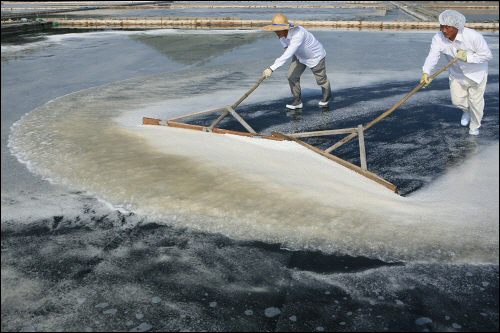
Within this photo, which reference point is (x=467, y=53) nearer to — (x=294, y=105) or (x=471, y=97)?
(x=471, y=97)

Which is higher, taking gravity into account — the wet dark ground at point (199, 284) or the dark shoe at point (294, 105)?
the dark shoe at point (294, 105)

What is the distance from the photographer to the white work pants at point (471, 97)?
206 inches

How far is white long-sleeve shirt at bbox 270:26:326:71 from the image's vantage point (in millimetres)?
5719

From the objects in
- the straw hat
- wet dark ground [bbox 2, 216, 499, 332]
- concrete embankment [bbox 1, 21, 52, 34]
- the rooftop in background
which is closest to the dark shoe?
the straw hat

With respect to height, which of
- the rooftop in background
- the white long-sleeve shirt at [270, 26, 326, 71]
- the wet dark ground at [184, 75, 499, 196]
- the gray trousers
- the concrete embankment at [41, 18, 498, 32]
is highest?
the rooftop in background

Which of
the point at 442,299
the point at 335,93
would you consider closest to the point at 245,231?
the point at 442,299

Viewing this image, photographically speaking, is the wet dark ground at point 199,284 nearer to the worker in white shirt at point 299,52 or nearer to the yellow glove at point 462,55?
the yellow glove at point 462,55

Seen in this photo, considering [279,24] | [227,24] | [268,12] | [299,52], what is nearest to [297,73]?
[299,52]

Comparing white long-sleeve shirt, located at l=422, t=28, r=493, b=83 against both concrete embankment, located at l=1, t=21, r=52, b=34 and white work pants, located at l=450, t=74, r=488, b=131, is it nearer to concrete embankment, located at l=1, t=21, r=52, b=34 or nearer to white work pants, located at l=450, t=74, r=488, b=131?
white work pants, located at l=450, t=74, r=488, b=131

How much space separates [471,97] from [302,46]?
2.14 meters

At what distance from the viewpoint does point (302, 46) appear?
20.2ft

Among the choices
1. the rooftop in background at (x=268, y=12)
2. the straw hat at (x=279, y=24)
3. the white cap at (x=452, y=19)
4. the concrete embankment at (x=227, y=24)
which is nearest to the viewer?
the white cap at (x=452, y=19)

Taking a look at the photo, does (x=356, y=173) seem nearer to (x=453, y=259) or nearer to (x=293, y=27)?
(x=453, y=259)

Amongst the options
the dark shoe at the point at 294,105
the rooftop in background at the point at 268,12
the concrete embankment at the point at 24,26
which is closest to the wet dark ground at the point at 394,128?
the dark shoe at the point at 294,105
